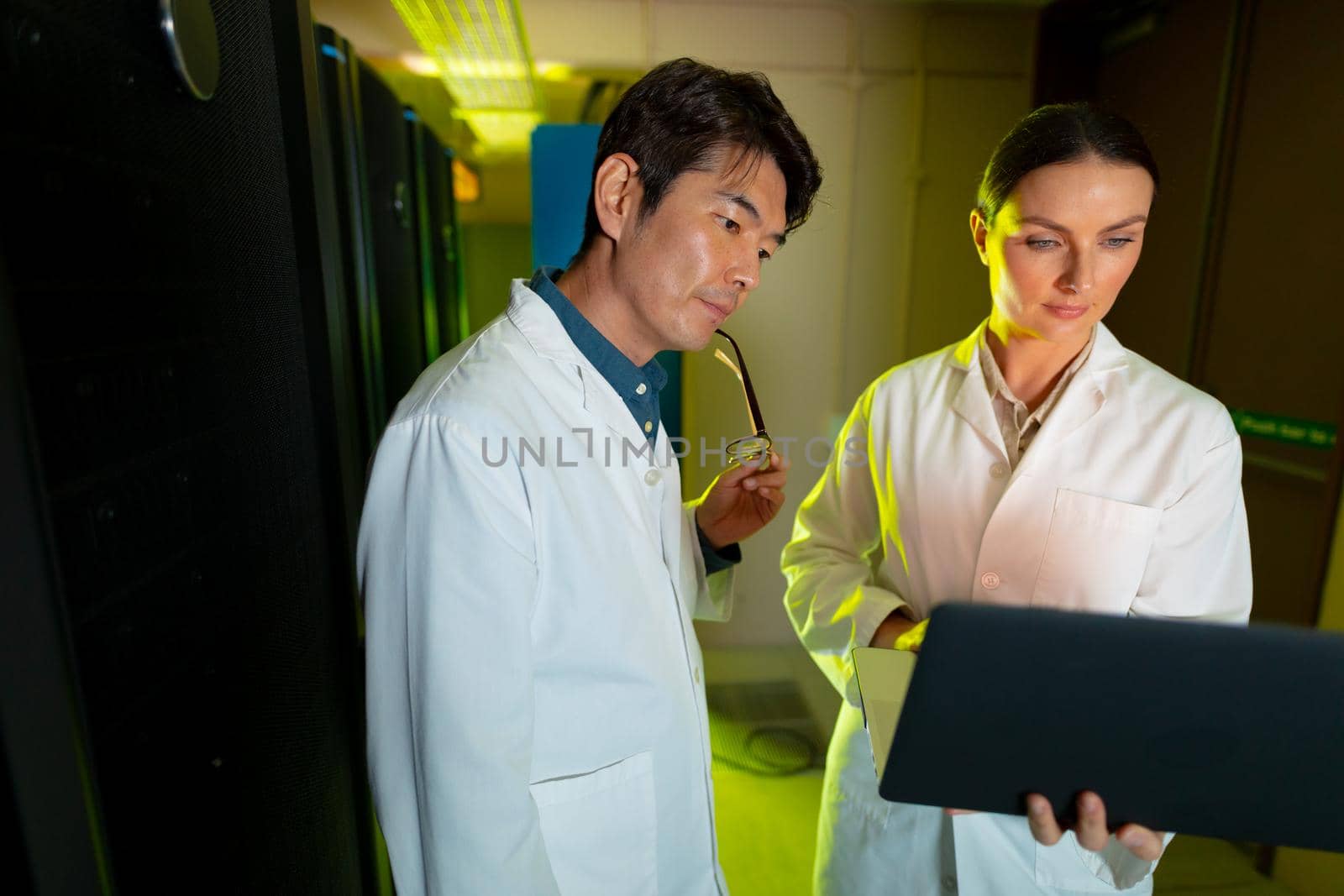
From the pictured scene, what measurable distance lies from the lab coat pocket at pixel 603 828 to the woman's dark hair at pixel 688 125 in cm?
74

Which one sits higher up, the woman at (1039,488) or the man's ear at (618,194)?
the man's ear at (618,194)

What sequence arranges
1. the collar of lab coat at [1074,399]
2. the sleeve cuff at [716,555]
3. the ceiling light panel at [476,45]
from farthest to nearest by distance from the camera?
the ceiling light panel at [476,45]
the sleeve cuff at [716,555]
the collar of lab coat at [1074,399]

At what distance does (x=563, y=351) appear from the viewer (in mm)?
895

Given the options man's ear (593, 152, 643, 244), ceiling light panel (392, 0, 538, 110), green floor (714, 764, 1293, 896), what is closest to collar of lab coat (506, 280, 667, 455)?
man's ear (593, 152, 643, 244)

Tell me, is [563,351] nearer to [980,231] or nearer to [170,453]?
[170,453]

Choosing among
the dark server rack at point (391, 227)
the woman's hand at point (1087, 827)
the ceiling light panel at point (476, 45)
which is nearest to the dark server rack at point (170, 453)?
the dark server rack at point (391, 227)

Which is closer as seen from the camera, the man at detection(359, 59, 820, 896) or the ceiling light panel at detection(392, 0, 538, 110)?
the man at detection(359, 59, 820, 896)

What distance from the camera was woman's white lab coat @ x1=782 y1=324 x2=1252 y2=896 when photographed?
992 millimetres

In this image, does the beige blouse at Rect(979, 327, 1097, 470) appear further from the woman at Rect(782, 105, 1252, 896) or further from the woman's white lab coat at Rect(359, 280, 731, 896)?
the woman's white lab coat at Rect(359, 280, 731, 896)

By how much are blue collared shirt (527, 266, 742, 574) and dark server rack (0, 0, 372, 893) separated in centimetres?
30

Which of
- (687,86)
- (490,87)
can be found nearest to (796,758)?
(687,86)

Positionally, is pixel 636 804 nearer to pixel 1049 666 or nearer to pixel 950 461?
pixel 1049 666

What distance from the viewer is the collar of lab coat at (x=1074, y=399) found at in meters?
1.05

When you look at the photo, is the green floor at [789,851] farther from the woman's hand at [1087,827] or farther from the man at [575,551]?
the woman's hand at [1087,827]
